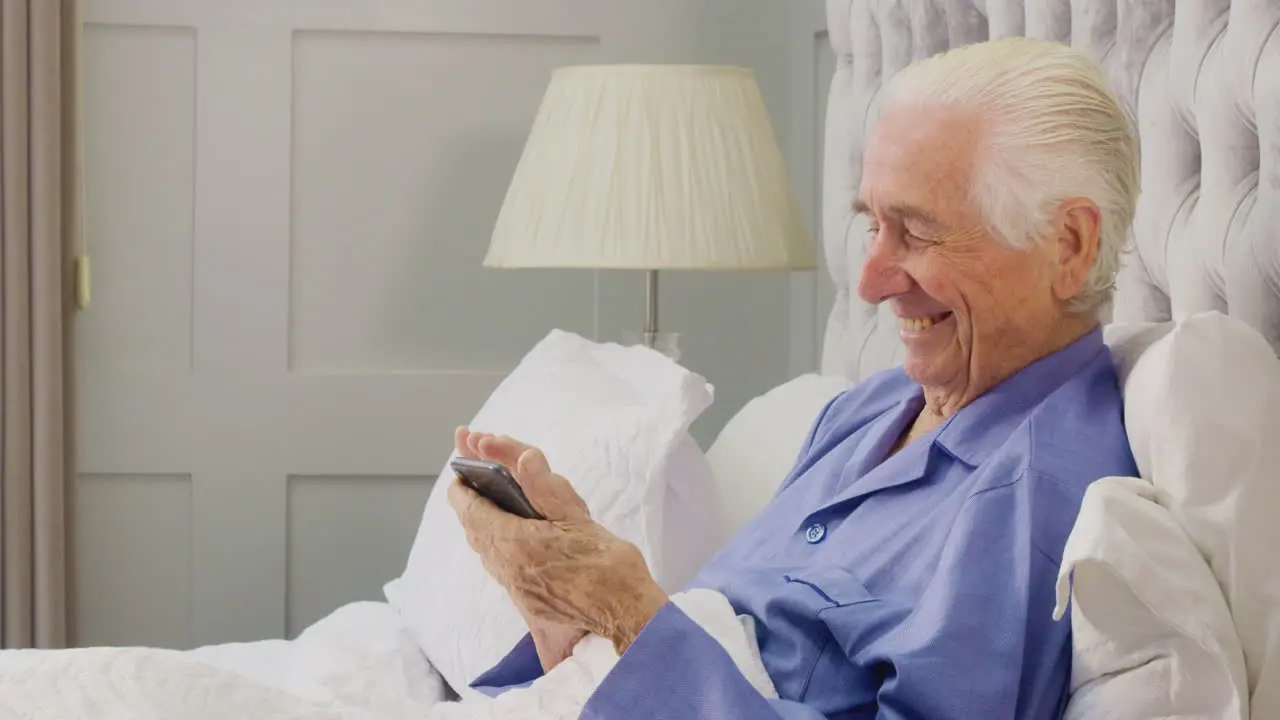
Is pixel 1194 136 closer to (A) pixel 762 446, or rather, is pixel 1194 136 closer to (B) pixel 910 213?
(B) pixel 910 213

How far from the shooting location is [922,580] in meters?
1.26

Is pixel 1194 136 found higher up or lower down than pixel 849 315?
higher up

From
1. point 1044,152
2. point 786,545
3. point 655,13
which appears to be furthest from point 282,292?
point 1044,152

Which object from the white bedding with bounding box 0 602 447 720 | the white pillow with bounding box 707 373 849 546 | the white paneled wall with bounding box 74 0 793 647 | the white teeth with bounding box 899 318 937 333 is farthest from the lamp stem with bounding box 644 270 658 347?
the white teeth with bounding box 899 318 937 333

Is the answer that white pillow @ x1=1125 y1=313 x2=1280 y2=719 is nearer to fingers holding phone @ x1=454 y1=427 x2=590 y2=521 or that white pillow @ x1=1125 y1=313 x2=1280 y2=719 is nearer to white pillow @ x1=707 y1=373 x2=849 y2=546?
fingers holding phone @ x1=454 y1=427 x2=590 y2=521

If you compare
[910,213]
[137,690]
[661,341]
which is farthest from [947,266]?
[661,341]

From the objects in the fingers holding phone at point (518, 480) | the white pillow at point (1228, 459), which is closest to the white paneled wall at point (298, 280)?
the fingers holding phone at point (518, 480)

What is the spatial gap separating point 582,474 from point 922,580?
66 cm

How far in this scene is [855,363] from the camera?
232 centimetres

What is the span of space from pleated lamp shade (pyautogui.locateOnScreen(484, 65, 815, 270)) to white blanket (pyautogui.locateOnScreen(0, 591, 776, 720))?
1.06 m

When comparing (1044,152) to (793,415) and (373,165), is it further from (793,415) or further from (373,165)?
(373,165)

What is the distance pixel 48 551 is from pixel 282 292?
0.62 meters

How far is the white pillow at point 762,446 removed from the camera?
76.4 inches

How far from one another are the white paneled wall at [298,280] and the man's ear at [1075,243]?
181 cm
